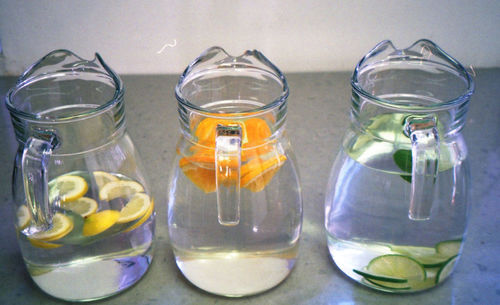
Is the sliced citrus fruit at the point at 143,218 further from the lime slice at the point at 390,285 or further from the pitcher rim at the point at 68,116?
the lime slice at the point at 390,285

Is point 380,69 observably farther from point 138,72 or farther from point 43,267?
point 138,72

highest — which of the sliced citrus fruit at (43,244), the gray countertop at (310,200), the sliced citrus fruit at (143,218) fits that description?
the sliced citrus fruit at (143,218)

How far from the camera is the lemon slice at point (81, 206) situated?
0.59 m

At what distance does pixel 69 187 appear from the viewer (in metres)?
0.59

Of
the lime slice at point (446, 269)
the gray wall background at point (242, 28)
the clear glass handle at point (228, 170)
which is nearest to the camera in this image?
the clear glass handle at point (228, 170)

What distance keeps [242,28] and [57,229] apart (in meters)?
0.60

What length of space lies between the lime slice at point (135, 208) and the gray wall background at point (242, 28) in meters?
0.52

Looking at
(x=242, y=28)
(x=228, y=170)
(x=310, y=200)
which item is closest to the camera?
(x=228, y=170)

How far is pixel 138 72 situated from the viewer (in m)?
1.12

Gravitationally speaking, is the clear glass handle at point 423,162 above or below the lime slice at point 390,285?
above

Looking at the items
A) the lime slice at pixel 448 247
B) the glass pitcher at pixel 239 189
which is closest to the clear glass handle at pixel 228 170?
the glass pitcher at pixel 239 189

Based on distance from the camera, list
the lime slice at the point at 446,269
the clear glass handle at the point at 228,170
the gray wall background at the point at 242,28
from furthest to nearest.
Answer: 1. the gray wall background at the point at 242,28
2. the lime slice at the point at 446,269
3. the clear glass handle at the point at 228,170

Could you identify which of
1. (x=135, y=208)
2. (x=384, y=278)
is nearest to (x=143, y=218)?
(x=135, y=208)

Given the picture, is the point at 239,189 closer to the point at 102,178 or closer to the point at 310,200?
the point at 102,178
